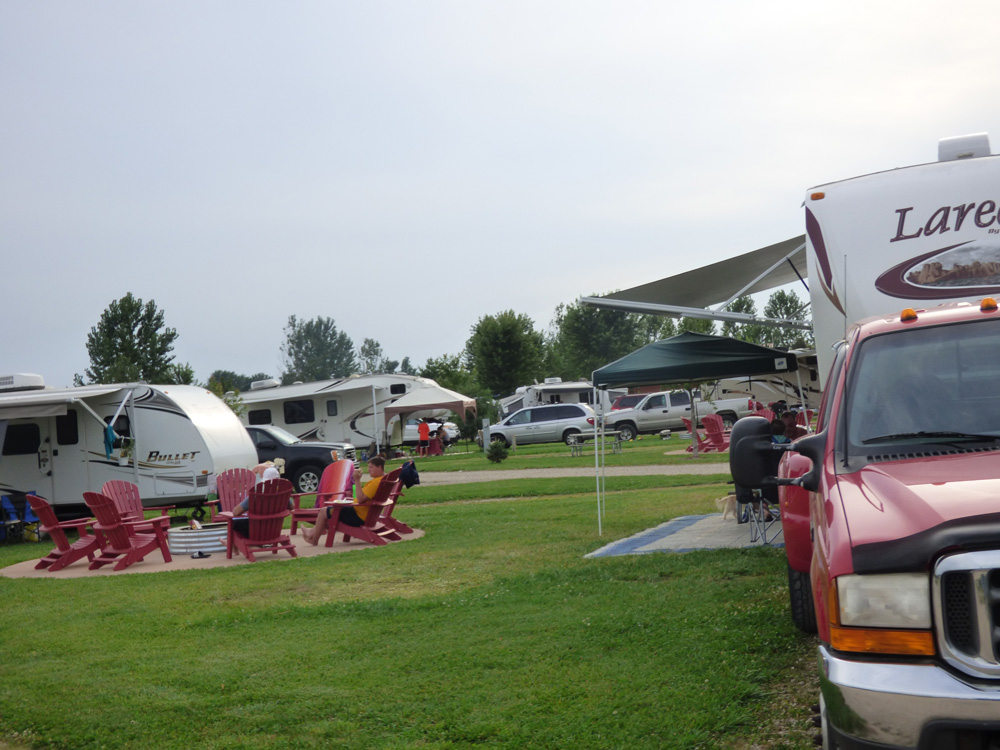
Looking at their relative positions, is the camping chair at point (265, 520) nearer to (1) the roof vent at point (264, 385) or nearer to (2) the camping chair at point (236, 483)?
(2) the camping chair at point (236, 483)

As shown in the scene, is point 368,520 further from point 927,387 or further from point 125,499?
point 927,387

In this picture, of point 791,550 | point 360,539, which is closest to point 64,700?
point 791,550

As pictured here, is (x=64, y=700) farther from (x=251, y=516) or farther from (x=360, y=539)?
(x=360, y=539)

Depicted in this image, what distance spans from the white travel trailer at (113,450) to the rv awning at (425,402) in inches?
689

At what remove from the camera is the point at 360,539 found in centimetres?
1260

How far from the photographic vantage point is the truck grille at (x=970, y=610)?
2729 millimetres

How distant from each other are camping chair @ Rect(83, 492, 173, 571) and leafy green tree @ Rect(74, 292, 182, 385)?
41.6 m

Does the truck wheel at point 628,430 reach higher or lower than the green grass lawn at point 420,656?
higher

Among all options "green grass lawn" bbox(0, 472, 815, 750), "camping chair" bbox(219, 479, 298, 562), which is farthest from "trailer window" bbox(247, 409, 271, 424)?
"green grass lawn" bbox(0, 472, 815, 750)

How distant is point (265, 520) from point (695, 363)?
521 cm

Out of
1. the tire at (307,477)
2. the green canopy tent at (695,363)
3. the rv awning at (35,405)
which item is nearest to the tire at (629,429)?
the tire at (307,477)

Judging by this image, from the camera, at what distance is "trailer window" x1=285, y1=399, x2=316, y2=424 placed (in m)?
34.1

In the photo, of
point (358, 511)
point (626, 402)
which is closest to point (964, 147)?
point (358, 511)

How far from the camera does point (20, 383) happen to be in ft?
57.6
